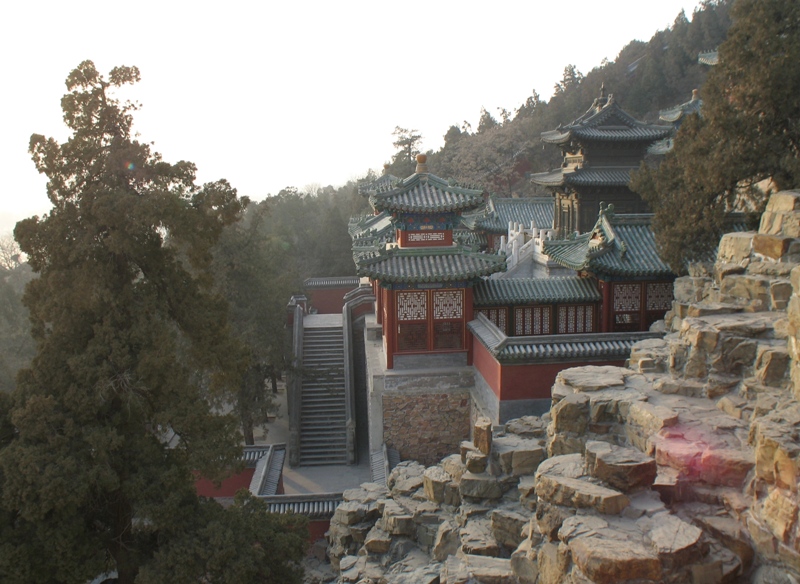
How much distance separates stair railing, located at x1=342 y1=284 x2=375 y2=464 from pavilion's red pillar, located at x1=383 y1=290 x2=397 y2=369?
3.10 meters

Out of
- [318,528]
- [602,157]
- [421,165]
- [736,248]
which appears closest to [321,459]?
[318,528]

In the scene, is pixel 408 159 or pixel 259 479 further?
pixel 408 159

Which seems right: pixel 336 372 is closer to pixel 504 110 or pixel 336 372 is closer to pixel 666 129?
pixel 666 129

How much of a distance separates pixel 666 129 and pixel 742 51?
33.1 ft

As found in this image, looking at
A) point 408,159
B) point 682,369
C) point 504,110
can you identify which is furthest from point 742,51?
point 504,110

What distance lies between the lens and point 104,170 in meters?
8.01

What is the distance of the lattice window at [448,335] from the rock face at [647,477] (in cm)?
490

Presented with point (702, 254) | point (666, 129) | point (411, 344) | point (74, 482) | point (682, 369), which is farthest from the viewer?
point (666, 129)

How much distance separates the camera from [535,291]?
51.0ft

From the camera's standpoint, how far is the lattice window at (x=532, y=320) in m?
15.7

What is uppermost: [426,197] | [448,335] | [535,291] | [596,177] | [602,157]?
[602,157]

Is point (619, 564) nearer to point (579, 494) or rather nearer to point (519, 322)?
point (579, 494)

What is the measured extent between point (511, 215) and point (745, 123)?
16.6 m

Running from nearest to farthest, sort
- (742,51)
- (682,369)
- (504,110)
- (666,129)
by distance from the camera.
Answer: (682,369)
(742,51)
(666,129)
(504,110)
